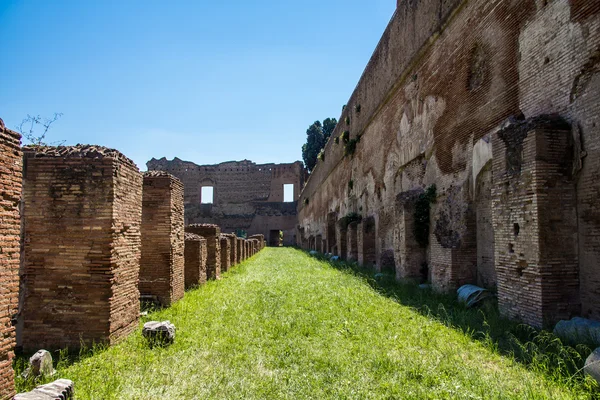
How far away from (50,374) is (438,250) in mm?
6247

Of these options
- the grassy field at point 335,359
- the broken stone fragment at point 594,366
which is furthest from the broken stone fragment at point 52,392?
the broken stone fragment at point 594,366

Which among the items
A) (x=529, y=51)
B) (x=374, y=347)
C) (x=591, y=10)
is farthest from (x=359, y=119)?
(x=374, y=347)

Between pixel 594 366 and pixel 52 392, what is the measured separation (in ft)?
12.3

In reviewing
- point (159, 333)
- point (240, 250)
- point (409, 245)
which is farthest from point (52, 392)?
point (240, 250)

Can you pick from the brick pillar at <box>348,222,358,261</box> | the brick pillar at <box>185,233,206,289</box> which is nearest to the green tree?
the brick pillar at <box>348,222,358,261</box>

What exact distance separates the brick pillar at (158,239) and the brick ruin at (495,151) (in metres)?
4.65

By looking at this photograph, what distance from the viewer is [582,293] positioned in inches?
181

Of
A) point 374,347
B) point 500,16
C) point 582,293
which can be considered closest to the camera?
point 374,347

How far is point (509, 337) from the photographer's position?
443 centimetres

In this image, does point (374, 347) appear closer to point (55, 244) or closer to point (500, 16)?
point (55, 244)

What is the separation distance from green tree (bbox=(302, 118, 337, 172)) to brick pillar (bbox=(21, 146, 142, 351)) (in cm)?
3846

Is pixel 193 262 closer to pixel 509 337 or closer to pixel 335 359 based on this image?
pixel 335 359

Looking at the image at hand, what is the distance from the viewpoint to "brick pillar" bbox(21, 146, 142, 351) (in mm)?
4516

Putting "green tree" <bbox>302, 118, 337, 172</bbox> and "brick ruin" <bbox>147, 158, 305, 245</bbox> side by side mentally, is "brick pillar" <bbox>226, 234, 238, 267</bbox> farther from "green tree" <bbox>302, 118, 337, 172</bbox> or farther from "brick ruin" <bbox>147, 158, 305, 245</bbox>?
"green tree" <bbox>302, 118, 337, 172</bbox>
